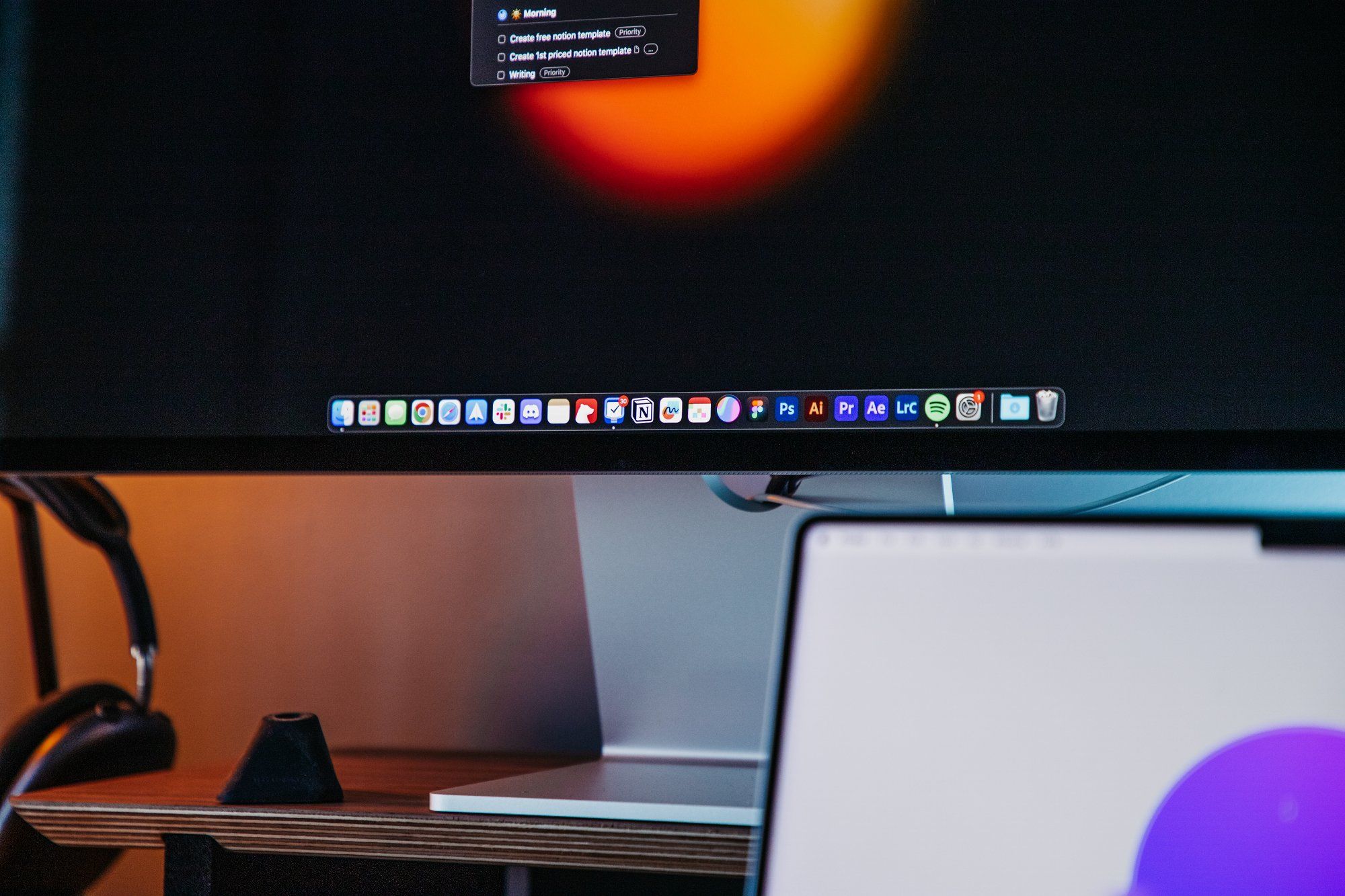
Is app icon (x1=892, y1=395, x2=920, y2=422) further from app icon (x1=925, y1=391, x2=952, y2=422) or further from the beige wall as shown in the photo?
the beige wall

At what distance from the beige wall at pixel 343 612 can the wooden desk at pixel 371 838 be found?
0.27 meters

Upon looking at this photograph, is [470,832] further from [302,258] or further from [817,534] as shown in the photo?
[302,258]

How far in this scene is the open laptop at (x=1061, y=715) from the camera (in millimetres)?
320

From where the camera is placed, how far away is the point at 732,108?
651 millimetres

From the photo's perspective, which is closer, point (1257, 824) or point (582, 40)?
point (1257, 824)

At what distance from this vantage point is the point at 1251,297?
1.91ft

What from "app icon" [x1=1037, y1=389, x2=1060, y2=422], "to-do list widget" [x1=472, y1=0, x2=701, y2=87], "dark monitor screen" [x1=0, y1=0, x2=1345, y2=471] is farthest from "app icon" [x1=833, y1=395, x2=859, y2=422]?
"to-do list widget" [x1=472, y1=0, x2=701, y2=87]

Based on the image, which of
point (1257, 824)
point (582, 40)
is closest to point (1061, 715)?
point (1257, 824)

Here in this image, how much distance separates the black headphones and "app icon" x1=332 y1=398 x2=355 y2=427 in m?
0.23

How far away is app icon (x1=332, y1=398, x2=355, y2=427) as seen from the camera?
66cm

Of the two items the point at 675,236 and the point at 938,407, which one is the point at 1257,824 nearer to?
the point at 938,407

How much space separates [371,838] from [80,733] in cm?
27

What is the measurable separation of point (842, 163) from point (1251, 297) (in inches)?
9.8

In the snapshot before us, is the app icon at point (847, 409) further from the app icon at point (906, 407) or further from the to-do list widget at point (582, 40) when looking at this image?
the to-do list widget at point (582, 40)
